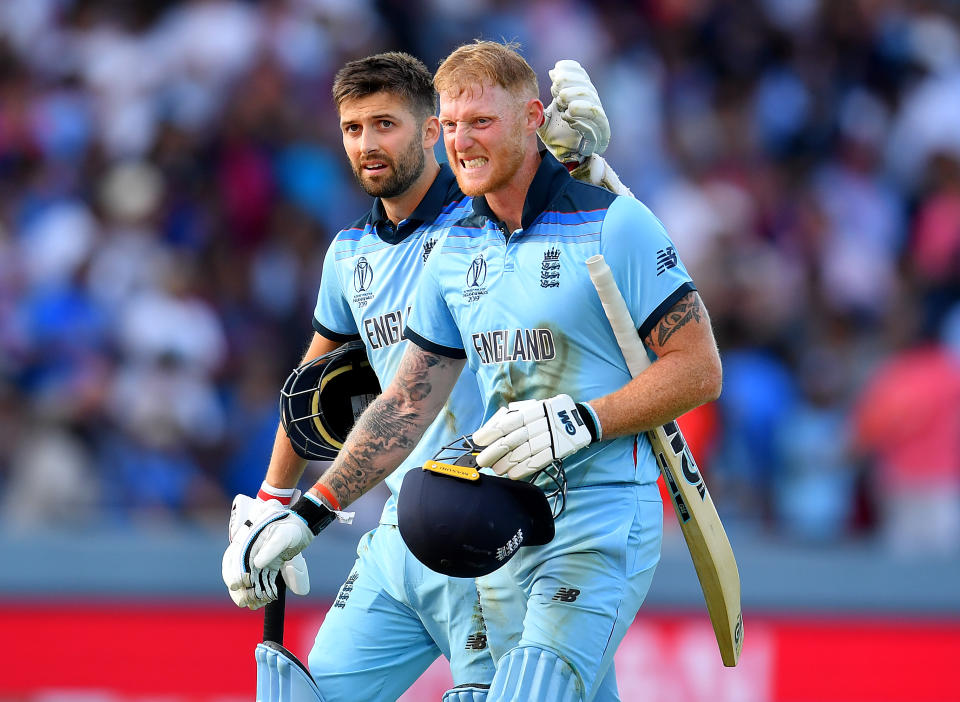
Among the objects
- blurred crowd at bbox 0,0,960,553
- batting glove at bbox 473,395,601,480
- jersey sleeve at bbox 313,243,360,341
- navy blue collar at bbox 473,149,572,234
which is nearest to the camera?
batting glove at bbox 473,395,601,480

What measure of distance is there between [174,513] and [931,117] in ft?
21.0

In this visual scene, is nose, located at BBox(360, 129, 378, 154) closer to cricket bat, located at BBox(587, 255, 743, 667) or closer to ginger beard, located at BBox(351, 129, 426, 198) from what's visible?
ginger beard, located at BBox(351, 129, 426, 198)

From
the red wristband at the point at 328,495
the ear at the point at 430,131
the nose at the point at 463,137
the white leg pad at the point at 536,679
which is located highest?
the ear at the point at 430,131

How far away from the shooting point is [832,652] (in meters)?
8.03

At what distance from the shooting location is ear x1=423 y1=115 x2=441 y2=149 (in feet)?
16.1

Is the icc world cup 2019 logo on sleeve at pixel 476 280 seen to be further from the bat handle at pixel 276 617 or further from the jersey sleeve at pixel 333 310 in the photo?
the bat handle at pixel 276 617

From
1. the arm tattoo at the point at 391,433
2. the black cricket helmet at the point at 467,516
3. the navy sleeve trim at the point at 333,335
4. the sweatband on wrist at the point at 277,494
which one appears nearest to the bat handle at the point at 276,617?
the arm tattoo at the point at 391,433

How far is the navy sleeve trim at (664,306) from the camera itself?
3957mm

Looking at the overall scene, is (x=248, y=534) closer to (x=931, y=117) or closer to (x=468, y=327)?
(x=468, y=327)

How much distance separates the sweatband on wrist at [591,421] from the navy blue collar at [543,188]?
0.61 m

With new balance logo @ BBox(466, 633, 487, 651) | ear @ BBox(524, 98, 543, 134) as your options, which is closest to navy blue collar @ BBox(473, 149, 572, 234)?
ear @ BBox(524, 98, 543, 134)

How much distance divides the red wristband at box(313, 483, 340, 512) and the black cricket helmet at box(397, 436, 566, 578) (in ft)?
1.65

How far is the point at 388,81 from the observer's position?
4.79 metres

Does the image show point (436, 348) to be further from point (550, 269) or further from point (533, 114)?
point (533, 114)
